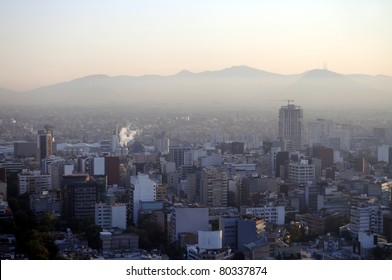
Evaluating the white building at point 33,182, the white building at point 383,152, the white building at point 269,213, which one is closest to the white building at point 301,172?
the white building at point 383,152

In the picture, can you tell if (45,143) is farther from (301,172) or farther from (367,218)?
(367,218)

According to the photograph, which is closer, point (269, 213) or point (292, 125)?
point (269, 213)

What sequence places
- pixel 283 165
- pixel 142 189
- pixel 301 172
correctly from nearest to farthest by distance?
pixel 142 189
pixel 301 172
pixel 283 165

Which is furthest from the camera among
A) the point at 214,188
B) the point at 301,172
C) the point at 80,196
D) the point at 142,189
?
the point at 301,172

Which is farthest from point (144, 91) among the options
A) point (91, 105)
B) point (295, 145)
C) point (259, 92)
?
point (295, 145)

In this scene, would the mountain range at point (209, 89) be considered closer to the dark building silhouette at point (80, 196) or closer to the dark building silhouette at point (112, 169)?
the dark building silhouette at point (80, 196)

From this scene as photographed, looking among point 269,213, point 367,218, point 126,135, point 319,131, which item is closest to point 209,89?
point 269,213

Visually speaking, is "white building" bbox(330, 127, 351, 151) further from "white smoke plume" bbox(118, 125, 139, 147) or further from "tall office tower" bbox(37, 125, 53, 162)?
"tall office tower" bbox(37, 125, 53, 162)

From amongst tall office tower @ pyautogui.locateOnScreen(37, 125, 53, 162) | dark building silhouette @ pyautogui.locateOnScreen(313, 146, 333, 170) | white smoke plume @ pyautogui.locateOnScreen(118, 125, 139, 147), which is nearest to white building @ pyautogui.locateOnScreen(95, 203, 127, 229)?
white smoke plume @ pyautogui.locateOnScreen(118, 125, 139, 147)
